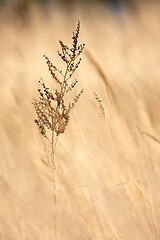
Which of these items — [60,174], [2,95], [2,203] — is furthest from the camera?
[2,95]

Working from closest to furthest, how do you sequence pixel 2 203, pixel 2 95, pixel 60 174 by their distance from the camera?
pixel 2 203
pixel 60 174
pixel 2 95

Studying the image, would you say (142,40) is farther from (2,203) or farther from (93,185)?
(2,203)

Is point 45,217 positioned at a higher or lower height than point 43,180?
lower

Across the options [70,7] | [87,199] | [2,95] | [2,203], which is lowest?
[87,199]

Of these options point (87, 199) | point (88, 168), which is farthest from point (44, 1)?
point (87, 199)

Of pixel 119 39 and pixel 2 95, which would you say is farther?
pixel 119 39

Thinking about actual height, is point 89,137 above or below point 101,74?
below

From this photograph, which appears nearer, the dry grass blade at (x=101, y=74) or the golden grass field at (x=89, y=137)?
the golden grass field at (x=89, y=137)

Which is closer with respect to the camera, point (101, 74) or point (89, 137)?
point (89, 137)
